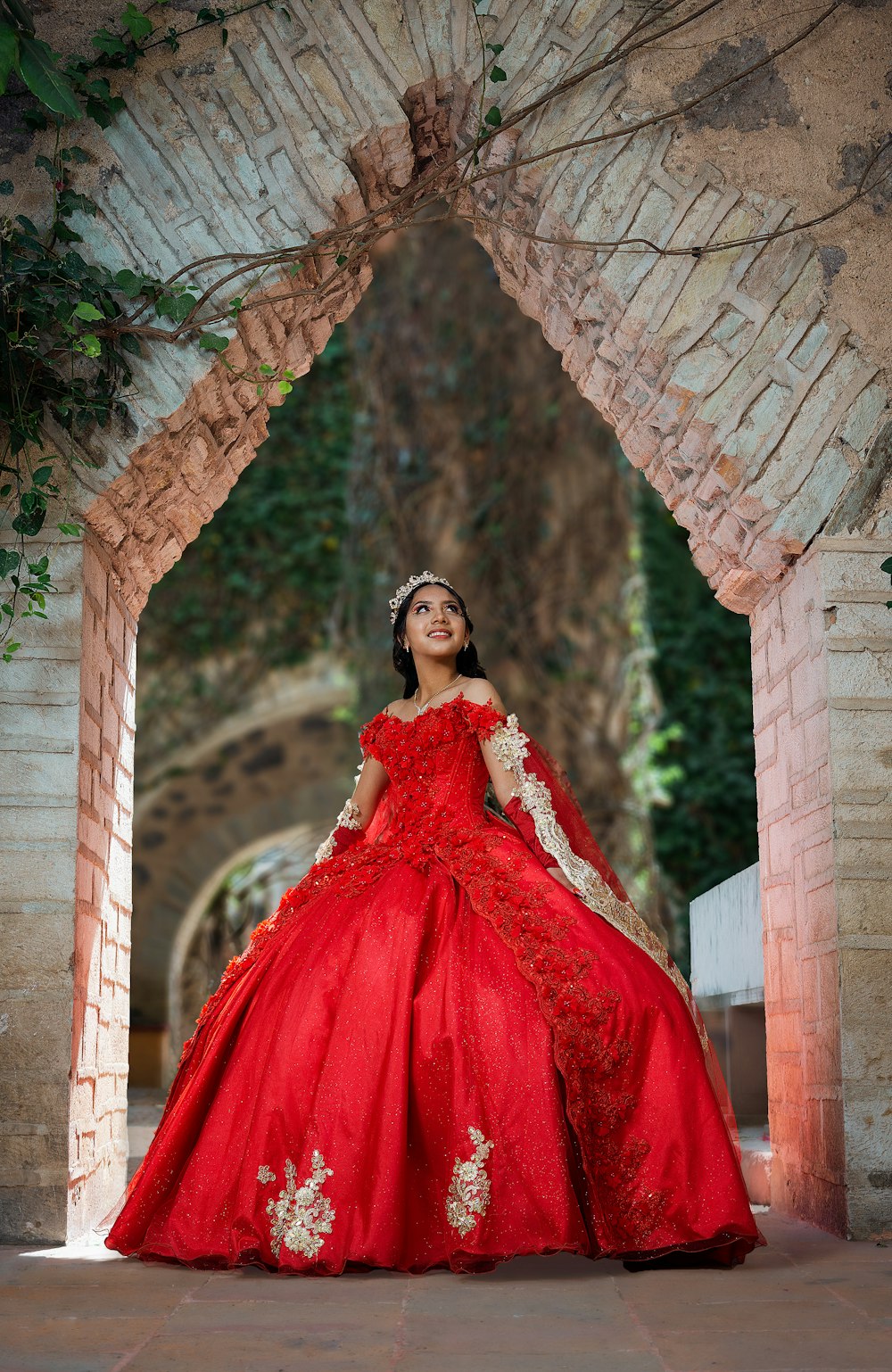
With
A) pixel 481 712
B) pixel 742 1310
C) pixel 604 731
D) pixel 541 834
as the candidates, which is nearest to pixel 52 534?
pixel 481 712

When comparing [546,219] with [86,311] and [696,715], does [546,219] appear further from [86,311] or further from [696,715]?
[696,715]

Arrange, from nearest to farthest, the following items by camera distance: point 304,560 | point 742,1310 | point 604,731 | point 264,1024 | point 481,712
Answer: point 742,1310, point 264,1024, point 481,712, point 604,731, point 304,560

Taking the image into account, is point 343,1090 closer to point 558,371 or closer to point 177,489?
point 177,489

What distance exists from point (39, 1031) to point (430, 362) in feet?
19.3

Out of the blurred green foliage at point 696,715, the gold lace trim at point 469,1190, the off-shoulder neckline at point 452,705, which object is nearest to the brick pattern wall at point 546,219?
the off-shoulder neckline at point 452,705

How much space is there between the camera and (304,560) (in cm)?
978

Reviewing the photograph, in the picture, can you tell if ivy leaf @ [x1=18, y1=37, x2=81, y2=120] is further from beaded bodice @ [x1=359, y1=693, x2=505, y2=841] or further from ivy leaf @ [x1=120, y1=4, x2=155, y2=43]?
beaded bodice @ [x1=359, y1=693, x2=505, y2=841]

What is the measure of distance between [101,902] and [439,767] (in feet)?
3.38

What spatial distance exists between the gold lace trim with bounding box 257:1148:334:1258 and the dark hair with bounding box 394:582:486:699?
5.29 ft

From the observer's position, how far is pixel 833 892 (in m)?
3.40

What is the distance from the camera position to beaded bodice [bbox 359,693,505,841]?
370cm

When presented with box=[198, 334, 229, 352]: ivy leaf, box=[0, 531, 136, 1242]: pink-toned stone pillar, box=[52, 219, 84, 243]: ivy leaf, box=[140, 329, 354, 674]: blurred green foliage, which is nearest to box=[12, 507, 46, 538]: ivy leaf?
box=[0, 531, 136, 1242]: pink-toned stone pillar

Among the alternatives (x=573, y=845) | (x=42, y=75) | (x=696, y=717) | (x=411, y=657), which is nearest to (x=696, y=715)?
(x=696, y=717)

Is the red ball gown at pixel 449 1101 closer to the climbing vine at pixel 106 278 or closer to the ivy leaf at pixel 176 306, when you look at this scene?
the climbing vine at pixel 106 278
